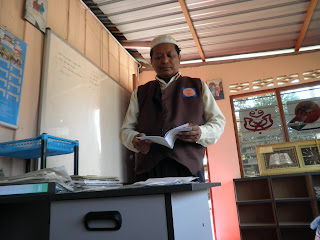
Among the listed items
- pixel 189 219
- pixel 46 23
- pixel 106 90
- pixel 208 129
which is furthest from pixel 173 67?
pixel 106 90

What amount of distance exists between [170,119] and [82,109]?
1.25m

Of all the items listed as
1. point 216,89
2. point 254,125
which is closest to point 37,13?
point 216,89

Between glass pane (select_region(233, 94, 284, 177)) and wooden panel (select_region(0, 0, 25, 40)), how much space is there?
298cm

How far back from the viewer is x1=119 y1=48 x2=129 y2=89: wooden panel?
11.2 ft

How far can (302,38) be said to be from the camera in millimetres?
3332

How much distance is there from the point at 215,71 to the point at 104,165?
230 cm

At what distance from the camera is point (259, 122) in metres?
3.69

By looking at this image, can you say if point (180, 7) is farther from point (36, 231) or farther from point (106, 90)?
point (36, 231)

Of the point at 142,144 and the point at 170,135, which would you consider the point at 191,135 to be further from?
the point at 142,144

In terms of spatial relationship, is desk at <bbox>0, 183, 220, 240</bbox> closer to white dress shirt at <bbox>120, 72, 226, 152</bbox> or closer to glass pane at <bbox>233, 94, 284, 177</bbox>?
white dress shirt at <bbox>120, 72, 226, 152</bbox>

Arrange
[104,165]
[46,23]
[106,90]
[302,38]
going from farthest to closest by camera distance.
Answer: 1. [302,38]
2. [106,90]
3. [104,165]
4. [46,23]

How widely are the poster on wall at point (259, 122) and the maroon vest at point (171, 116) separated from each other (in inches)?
101

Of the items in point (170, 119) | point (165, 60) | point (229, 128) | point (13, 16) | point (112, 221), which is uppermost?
point (13, 16)

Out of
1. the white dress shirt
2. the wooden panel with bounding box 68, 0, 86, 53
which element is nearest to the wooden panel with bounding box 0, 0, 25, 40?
the wooden panel with bounding box 68, 0, 86, 53
